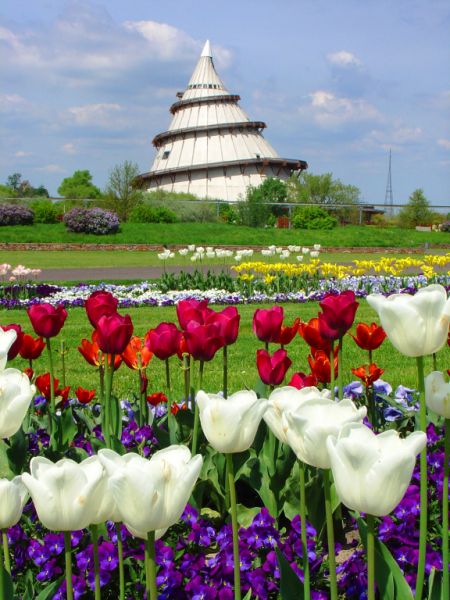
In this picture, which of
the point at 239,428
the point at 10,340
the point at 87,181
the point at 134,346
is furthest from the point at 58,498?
the point at 87,181

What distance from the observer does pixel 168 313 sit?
11.7m

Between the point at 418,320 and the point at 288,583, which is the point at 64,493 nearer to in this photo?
the point at 288,583

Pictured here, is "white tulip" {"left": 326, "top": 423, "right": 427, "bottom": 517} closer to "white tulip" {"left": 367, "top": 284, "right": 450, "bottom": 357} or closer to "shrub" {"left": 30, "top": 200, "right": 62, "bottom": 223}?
"white tulip" {"left": 367, "top": 284, "right": 450, "bottom": 357}

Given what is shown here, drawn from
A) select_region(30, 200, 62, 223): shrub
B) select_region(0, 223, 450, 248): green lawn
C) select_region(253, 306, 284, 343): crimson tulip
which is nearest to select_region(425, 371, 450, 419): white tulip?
select_region(253, 306, 284, 343): crimson tulip

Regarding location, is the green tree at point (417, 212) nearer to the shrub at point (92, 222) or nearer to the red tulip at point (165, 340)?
the shrub at point (92, 222)

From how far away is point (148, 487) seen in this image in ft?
4.21

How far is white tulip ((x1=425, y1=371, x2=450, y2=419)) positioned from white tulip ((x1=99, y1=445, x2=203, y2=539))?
0.63 meters

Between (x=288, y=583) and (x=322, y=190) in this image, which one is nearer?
(x=288, y=583)

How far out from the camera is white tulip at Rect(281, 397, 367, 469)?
1.52 m

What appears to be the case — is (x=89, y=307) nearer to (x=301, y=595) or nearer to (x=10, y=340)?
(x=10, y=340)

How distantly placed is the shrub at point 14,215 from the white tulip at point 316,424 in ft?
113

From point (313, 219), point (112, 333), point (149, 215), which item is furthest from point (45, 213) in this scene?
point (112, 333)

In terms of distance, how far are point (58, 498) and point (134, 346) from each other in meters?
2.07

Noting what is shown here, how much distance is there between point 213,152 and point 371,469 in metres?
69.9
